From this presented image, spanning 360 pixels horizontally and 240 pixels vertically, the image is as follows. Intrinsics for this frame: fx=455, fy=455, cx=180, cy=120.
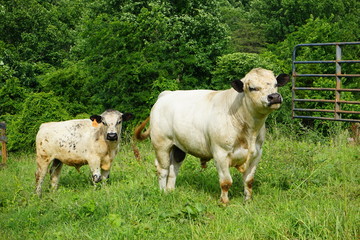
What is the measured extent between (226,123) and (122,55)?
50.1ft

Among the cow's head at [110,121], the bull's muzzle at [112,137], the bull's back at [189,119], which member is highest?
the bull's back at [189,119]

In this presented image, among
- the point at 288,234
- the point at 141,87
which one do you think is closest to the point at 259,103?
the point at 288,234

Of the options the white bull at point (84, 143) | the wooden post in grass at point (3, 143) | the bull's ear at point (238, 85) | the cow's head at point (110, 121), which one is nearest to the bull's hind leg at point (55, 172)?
the white bull at point (84, 143)

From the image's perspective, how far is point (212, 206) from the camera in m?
5.87

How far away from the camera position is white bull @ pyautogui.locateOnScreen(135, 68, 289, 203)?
5703 mm

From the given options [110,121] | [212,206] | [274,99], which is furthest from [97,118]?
[274,99]

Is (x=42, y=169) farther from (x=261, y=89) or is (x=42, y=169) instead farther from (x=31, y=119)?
(x=31, y=119)

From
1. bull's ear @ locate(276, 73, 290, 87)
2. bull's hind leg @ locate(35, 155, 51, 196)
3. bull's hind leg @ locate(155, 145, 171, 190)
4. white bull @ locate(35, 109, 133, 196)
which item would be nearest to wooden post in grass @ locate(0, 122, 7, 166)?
bull's hind leg @ locate(35, 155, 51, 196)

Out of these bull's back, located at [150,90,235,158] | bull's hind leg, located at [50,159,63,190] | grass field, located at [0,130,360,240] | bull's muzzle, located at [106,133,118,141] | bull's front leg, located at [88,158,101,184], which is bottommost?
bull's hind leg, located at [50,159,63,190]

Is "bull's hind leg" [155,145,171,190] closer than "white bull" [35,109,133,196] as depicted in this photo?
Yes

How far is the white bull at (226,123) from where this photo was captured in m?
5.70

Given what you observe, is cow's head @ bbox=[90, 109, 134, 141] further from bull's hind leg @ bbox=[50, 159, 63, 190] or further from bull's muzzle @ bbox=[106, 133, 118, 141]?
bull's hind leg @ bbox=[50, 159, 63, 190]

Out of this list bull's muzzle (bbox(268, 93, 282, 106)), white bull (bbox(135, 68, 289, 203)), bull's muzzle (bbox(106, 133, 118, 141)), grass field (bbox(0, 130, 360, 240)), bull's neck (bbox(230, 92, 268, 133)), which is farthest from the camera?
bull's muzzle (bbox(106, 133, 118, 141))

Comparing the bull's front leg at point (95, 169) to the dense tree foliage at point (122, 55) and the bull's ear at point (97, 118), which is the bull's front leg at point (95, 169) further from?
the dense tree foliage at point (122, 55)
